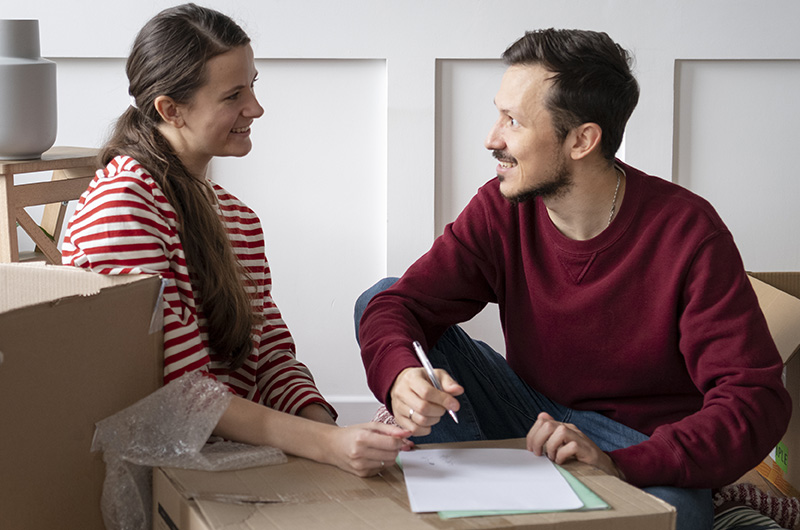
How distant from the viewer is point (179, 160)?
125 cm

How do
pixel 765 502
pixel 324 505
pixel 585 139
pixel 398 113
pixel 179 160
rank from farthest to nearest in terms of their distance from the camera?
pixel 398 113, pixel 765 502, pixel 585 139, pixel 179 160, pixel 324 505

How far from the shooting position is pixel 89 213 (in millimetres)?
1113

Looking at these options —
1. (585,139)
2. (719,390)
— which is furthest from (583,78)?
(719,390)

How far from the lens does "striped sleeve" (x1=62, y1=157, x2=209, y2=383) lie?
3.56 ft

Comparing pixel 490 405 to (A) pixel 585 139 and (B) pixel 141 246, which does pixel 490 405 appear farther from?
(B) pixel 141 246

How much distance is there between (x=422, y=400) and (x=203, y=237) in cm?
36

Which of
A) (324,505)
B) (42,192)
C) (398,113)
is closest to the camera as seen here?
(324,505)

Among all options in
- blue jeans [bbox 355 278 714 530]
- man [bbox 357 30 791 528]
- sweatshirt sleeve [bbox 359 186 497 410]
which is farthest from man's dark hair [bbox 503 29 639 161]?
blue jeans [bbox 355 278 714 530]

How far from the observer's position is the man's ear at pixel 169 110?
49.6 inches

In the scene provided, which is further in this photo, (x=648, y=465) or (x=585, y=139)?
(x=585, y=139)

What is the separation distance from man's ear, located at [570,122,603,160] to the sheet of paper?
51 cm

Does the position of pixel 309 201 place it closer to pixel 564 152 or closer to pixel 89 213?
pixel 564 152

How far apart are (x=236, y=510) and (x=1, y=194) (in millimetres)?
1064

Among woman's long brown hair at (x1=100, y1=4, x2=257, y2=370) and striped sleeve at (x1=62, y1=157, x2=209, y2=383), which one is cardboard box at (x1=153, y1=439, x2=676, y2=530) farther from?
woman's long brown hair at (x1=100, y1=4, x2=257, y2=370)
